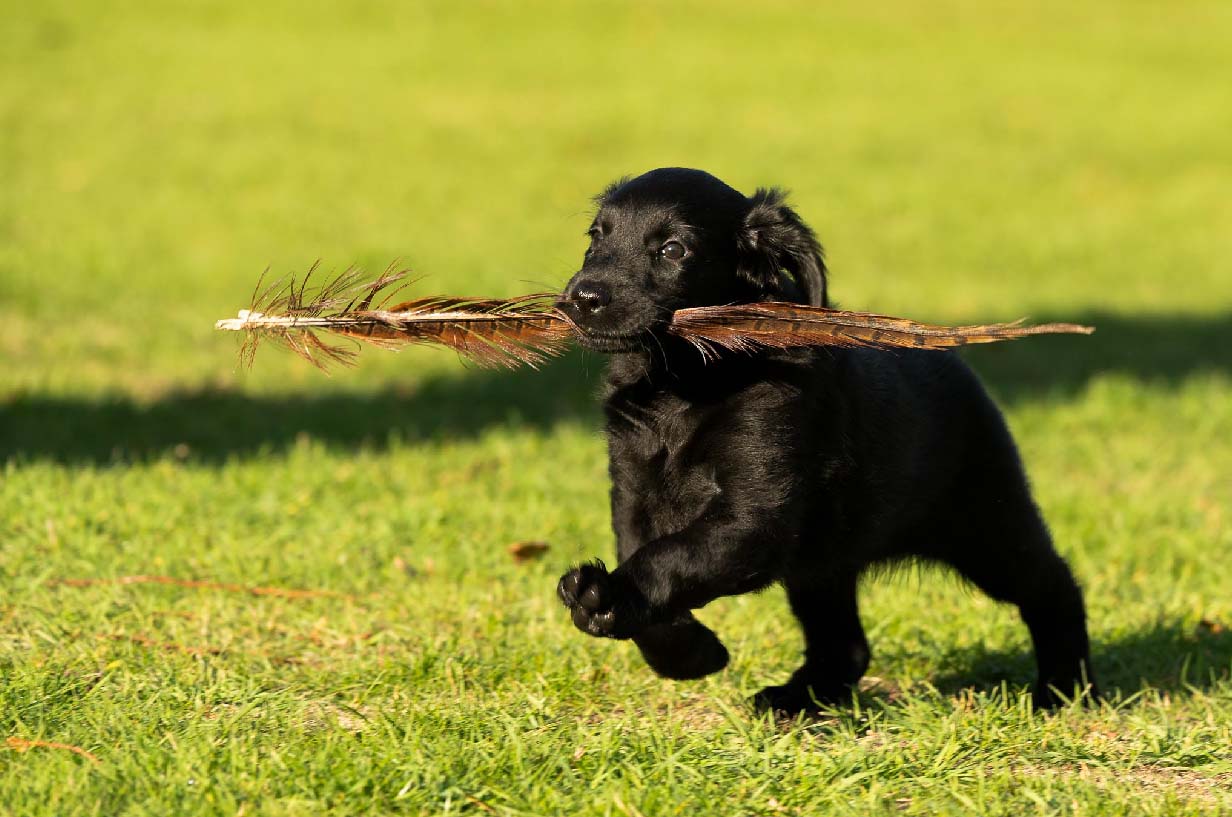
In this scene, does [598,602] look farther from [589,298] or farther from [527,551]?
[527,551]

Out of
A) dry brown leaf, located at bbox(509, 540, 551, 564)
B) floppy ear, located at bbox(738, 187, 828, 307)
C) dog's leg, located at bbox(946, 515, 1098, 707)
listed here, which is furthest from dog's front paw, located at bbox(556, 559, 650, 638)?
dry brown leaf, located at bbox(509, 540, 551, 564)

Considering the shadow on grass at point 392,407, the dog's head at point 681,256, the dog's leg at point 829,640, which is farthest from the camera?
the shadow on grass at point 392,407

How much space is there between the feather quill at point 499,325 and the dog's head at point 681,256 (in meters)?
0.09

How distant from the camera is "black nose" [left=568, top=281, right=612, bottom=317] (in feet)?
11.9

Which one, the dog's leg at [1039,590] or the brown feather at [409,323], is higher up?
the brown feather at [409,323]

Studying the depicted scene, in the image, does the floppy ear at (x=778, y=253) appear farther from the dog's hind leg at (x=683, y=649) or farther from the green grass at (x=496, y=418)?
the green grass at (x=496, y=418)

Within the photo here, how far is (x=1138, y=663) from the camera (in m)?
4.73

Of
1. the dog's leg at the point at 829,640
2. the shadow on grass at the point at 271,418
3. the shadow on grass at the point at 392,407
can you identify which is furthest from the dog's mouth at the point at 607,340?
the shadow on grass at the point at 271,418

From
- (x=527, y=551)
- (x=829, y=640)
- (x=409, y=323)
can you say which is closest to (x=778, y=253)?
(x=409, y=323)

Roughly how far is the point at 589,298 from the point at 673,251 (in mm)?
314

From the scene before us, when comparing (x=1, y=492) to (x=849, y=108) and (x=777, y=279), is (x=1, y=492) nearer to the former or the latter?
(x=777, y=279)

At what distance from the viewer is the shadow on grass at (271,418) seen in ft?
22.9

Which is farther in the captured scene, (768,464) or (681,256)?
(681,256)

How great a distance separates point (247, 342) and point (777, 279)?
1.37 m
